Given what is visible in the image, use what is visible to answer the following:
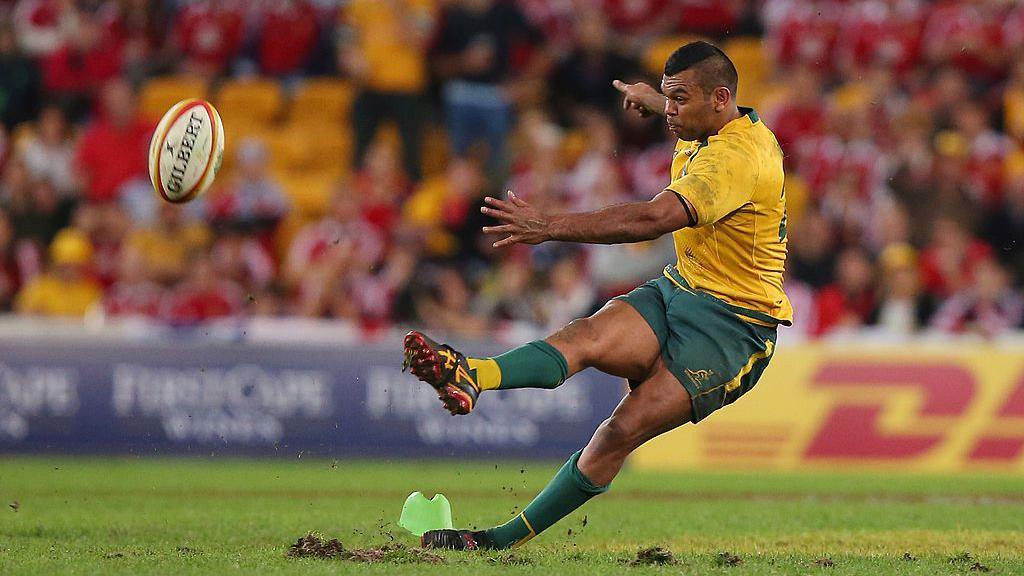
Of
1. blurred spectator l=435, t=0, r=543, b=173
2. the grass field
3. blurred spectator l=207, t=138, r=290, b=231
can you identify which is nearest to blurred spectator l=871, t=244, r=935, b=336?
the grass field

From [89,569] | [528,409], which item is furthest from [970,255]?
[89,569]

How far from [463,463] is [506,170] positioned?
4.40m

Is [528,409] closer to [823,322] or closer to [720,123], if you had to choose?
[823,322]

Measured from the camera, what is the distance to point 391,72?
17.4 meters

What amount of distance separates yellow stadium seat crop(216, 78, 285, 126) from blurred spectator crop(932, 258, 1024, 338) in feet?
29.8

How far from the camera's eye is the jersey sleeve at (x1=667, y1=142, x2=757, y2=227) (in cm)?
A: 648

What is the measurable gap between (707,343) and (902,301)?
8.18 m

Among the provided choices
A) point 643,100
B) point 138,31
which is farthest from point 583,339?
point 138,31

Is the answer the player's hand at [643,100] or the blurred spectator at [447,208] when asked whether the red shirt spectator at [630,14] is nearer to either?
the blurred spectator at [447,208]

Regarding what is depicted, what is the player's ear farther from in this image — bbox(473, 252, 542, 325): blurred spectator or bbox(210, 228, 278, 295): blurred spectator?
bbox(210, 228, 278, 295): blurred spectator

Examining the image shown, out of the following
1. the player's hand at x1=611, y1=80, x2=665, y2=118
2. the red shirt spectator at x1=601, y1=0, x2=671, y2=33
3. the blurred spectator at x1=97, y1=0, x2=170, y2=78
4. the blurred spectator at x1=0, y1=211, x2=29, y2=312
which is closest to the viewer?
the player's hand at x1=611, y1=80, x2=665, y2=118

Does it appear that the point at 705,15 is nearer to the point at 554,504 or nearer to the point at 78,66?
the point at 78,66

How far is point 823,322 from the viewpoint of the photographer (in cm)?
1467

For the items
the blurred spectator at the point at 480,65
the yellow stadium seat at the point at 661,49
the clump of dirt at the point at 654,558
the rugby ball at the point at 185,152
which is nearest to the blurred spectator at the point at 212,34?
the blurred spectator at the point at 480,65
